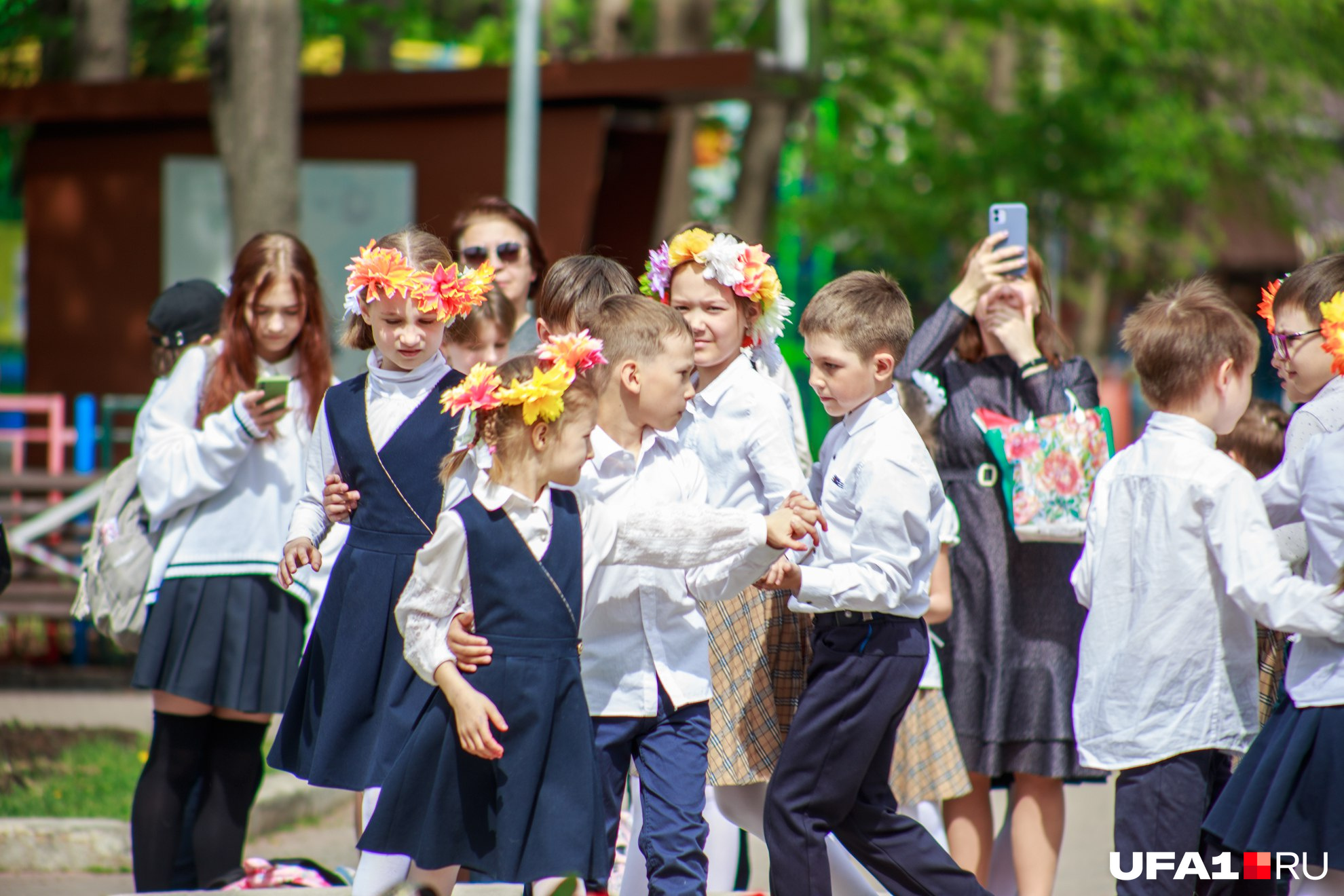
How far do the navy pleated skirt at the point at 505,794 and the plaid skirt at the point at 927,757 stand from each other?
143 centimetres

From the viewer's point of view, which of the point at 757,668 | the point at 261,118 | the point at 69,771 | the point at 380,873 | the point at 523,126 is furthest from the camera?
the point at 523,126

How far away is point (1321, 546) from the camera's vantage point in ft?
10.7

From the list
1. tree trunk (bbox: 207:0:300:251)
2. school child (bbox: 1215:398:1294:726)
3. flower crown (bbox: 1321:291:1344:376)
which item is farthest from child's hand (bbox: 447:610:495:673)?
tree trunk (bbox: 207:0:300:251)

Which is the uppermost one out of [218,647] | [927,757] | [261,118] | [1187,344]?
[261,118]

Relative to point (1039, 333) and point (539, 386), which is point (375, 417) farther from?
point (1039, 333)

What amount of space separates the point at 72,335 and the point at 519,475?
8985 millimetres

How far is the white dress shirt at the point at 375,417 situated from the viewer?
3.68 metres

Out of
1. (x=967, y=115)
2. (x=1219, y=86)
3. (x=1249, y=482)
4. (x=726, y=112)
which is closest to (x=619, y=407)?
(x=1249, y=482)

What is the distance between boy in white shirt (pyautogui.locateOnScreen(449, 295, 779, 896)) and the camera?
3.42 metres

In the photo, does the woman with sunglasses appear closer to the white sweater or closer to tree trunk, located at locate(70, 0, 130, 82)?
the white sweater

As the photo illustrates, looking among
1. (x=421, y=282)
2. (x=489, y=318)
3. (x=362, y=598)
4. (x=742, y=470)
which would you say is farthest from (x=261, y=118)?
(x=742, y=470)

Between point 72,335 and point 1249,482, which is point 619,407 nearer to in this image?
point 1249,482

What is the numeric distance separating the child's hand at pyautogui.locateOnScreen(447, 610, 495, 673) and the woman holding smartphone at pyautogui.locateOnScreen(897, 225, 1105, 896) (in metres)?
1.84

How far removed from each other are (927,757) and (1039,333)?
1.35 m
